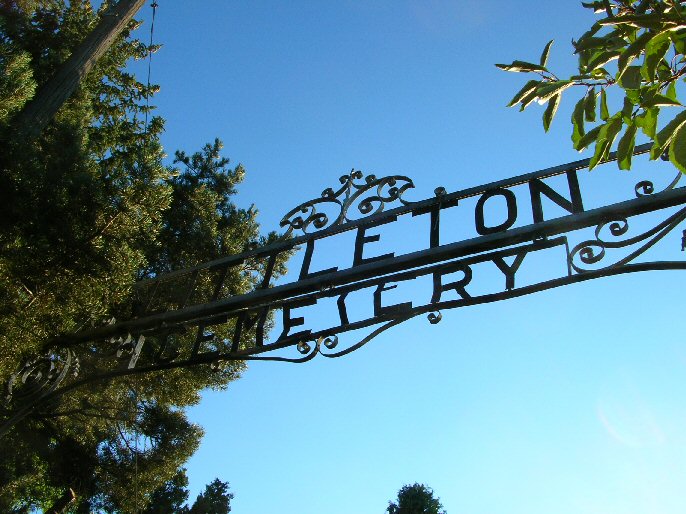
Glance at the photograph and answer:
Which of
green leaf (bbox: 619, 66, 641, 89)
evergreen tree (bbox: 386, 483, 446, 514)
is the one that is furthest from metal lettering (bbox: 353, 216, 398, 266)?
evergreen tree (bbox: 386, 483, 446, 514)

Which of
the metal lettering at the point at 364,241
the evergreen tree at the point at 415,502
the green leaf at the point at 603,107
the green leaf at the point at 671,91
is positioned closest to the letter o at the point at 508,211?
the metal lettering at the point at 364,241

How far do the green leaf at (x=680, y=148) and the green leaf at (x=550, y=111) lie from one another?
1.61ft

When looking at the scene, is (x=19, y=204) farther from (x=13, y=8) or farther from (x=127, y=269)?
(x=13, y=8)

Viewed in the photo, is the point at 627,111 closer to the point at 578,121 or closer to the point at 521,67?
the point at 578,121

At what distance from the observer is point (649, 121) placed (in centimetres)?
226

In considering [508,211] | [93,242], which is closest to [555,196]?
[508,211]

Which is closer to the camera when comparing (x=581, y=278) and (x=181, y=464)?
(x=581, y=278)

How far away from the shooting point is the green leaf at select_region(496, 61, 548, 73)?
7.80 feet

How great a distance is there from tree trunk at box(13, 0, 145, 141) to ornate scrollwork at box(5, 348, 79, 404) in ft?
5.85

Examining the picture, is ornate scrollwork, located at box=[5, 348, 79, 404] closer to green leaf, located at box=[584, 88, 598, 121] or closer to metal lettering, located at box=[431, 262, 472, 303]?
metal lettering, located at box=[431, 262, 472, 303]

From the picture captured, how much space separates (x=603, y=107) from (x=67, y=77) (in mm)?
6324

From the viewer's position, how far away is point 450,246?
155 inches

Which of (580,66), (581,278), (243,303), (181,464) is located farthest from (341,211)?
(181,464)

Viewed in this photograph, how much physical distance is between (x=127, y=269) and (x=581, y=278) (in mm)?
3376
